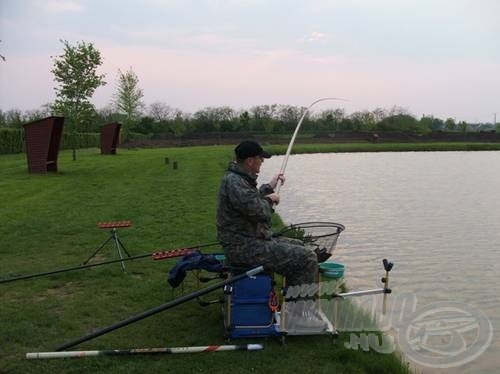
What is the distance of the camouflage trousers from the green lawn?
608 millimetres

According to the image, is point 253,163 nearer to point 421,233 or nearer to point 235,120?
point 421,233

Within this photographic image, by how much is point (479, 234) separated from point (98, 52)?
21169 millimetres

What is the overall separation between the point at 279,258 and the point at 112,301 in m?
2.20

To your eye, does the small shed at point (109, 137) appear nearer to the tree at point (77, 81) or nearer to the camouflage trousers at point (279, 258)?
the tree at point (77, 81)

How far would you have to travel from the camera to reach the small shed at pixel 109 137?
3497 centimetres

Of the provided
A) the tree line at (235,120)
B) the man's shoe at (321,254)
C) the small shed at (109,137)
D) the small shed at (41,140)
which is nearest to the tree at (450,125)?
the tree line at (235,120)

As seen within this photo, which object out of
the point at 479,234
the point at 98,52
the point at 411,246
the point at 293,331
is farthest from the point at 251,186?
the point at 98,52

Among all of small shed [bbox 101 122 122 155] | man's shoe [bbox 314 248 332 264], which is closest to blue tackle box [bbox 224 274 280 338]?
man's shoe [bbox 314 248 332 264]

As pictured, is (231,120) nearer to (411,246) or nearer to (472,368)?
(411,246)

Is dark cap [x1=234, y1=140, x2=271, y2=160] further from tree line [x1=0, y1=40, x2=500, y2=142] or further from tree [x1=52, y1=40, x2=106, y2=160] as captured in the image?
tree line [x1=0, y1=40, x2=500, y2=142]

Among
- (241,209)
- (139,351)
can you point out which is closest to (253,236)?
(241,209)

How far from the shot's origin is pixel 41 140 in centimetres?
2083

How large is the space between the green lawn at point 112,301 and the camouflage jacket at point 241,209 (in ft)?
3.21

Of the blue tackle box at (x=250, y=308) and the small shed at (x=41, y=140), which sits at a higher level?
the small shed at (x=41, y=140)
